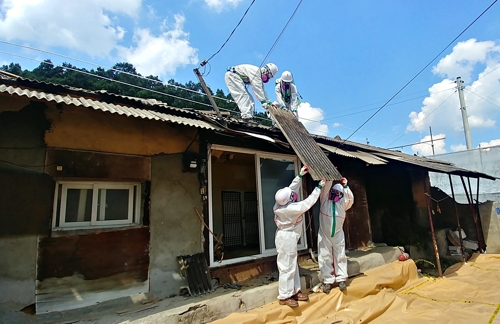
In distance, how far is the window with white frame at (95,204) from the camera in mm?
3412

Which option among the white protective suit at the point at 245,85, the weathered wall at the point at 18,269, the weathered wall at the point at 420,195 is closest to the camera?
the weathered wall at the point at 18,269

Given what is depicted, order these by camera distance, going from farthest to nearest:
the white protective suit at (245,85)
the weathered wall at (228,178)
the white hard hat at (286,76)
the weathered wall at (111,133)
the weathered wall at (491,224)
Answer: the weathered wall at (491,224)
the weathered wall at (228,178)
the white hard hat at (286,76)
the white protective suit at (245,85)
the weathered wall at (111,133)

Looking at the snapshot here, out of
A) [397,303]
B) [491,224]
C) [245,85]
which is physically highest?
[245,85]

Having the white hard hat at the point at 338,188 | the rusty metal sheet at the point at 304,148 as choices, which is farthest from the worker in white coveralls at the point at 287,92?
the white hard hat at the point at 338,188

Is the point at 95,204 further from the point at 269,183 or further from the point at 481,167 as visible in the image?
the point at 481,167

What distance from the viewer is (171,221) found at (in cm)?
398

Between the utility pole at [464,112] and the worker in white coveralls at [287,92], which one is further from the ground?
the utility pole at [464,112]

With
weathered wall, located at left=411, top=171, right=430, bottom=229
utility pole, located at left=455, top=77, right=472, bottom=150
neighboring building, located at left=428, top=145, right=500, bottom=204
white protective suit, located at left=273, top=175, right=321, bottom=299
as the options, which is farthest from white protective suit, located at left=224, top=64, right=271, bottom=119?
utility pole, located at left=455, top=77, right=472, bottom=150

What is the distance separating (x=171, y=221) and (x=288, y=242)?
173 centimetres

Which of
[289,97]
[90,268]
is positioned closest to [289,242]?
[90,268]

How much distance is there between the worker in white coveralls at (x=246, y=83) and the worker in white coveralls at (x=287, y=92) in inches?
12.5

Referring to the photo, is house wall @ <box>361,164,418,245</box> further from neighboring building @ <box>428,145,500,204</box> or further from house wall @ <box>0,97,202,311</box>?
neighboring building @ <box>428,145,500,204</box>

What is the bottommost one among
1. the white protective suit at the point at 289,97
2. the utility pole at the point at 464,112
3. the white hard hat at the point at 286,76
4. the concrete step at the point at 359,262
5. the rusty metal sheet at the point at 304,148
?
the concrete step at the point at 359,262

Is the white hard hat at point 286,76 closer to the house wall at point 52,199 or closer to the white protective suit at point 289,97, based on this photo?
the white protective suit at point 289,97
